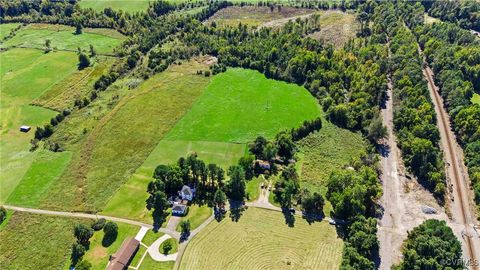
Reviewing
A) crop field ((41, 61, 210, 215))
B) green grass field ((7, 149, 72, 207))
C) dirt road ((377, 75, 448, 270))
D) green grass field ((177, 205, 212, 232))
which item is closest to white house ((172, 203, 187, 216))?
green grass field ((177, 205, 212, 232))

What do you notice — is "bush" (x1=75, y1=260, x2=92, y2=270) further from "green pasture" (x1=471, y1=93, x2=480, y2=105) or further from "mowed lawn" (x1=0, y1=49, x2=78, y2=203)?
"green pasture" (x1=471, y1=93, x2=480, y2=105)

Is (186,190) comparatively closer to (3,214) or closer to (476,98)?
(3,214)

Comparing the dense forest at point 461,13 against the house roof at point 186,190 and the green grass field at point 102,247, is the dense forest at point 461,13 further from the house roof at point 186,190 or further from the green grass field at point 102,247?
the green grass field at point 102,247

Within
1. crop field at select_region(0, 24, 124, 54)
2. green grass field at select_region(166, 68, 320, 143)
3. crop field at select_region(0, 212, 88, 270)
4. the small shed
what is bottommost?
crop field at select_region(0, 212, 88, 270)

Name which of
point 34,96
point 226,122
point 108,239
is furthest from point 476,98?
point 34,96

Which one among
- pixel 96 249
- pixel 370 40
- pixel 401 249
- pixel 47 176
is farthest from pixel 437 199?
pixel 47 176

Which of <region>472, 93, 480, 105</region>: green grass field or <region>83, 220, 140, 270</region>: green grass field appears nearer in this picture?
<region>83, 220, 140, 270</region>: green grass field

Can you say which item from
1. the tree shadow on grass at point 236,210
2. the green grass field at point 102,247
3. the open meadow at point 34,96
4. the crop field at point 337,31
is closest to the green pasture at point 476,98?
the crop field at point 337,31
